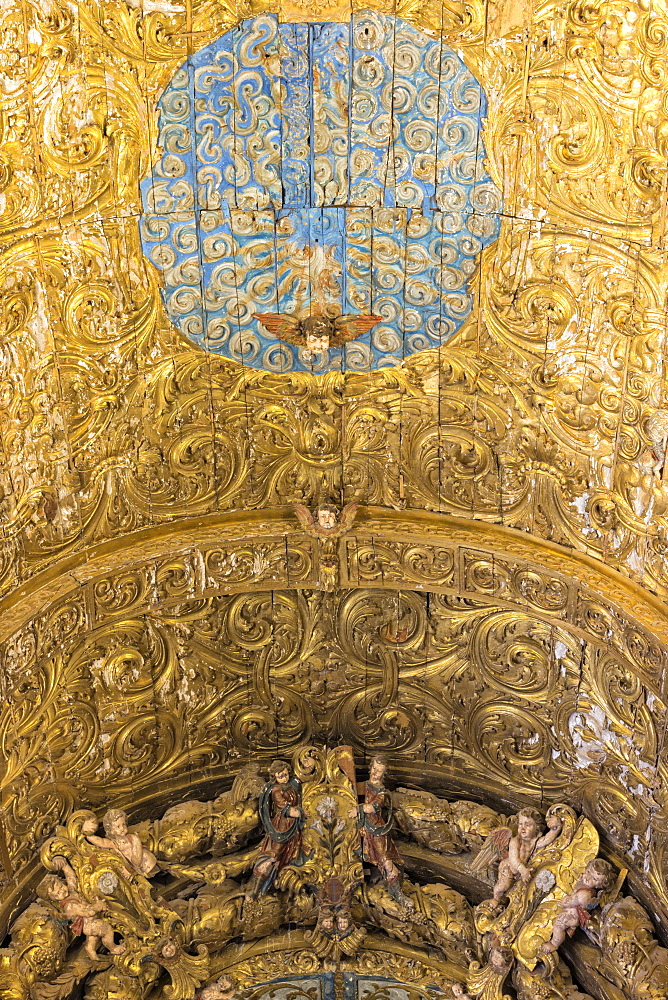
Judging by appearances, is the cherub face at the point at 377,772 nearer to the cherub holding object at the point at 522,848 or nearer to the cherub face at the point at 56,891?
the cherub holding object at the point at 522,848

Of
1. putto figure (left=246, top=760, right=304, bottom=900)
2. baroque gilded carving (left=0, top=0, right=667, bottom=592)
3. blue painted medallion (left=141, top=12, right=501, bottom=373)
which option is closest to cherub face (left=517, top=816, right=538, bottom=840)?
putto figure (left=246, top=760, right=304, bottom=900)

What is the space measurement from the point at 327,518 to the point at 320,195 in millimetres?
2107

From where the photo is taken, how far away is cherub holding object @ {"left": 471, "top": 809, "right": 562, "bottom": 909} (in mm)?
8836

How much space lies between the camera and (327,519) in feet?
31.3

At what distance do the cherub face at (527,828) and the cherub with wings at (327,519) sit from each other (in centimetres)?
219

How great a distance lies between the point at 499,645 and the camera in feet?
31.1

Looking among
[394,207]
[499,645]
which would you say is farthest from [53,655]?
[394,207]

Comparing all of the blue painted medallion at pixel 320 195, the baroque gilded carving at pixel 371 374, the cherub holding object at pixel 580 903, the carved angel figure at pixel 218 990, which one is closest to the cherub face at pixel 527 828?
the cherub holding object at pixel 580 903

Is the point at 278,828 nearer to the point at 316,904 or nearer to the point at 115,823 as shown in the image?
the point at 316,904

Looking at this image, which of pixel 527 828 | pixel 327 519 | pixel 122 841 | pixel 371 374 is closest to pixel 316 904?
pixel 122 841

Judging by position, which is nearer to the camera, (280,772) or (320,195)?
(320,195)

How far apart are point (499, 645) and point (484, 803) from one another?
107cm

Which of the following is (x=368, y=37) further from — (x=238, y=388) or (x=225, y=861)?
(x=225, y=861)

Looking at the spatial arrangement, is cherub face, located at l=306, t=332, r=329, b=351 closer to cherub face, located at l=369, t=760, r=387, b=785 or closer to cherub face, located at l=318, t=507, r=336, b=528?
cherub face, located at l=318, t=507, r=336, b=528
